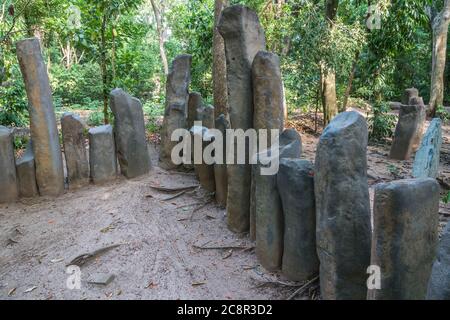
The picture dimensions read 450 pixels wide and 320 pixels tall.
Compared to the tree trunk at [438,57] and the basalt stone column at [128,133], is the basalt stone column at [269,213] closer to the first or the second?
the basalt stone column at [128,133]

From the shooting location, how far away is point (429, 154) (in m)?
4.36

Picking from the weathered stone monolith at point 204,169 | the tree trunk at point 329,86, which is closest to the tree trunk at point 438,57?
the tree trunk at point 329,86

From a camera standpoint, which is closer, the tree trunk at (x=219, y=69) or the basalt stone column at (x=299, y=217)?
the basalt stone column at (x=299, y=217)

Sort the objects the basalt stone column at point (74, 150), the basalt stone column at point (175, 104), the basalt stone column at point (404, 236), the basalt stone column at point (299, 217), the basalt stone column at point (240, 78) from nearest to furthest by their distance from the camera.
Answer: the basalt stone column at point (404, 236)
the basalt stone column at point (299, 217)
the basalt stone column at point (240, 78)
the basalt stone column at point (74, 150)
the basalt stone column at point (175, 104)

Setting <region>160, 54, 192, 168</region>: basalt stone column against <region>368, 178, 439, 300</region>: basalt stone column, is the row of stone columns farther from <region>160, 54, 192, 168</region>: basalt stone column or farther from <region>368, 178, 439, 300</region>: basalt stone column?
<region>368, 178, 439, 300</region>: basalt stone column

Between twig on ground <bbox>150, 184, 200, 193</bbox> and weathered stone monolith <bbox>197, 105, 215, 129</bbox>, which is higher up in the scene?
weathered stone monolith <bbox>197, 105, 215, 129</bbox>

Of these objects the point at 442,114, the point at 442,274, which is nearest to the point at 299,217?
the point at 442,274

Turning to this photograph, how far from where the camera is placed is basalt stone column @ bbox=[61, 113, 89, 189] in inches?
184

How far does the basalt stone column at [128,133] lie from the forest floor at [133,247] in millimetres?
186

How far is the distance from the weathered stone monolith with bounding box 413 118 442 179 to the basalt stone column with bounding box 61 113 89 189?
12.6 feet

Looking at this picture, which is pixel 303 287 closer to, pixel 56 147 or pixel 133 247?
pixel 133 247

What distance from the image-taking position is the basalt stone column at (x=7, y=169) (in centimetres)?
445

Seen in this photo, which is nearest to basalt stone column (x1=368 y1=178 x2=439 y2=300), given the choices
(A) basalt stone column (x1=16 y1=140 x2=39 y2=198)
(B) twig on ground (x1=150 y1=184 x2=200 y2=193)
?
(B) twig on ground (x1=150 y1=184 x2=200 y2=193)
